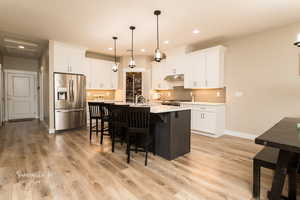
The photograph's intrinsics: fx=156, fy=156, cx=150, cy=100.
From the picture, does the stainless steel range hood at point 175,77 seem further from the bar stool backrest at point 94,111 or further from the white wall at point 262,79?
the bar stool backrest at point 94,111

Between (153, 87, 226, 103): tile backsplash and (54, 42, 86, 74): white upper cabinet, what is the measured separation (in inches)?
125

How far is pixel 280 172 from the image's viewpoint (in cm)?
143

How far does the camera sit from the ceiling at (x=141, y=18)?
8.73ft

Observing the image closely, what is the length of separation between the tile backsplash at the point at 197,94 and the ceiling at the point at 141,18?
5.12 ft

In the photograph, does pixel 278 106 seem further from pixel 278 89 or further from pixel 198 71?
pixel 198 71

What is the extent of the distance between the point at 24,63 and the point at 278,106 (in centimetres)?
910

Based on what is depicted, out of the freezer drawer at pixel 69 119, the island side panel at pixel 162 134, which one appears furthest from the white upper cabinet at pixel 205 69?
the freezer drawer at pixel 69 119

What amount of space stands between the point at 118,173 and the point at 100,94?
4.47 meters

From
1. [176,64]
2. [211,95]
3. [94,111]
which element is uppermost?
[176,64]

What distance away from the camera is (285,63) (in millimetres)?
3537

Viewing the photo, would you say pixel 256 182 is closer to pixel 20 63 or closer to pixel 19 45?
pixel 19 45

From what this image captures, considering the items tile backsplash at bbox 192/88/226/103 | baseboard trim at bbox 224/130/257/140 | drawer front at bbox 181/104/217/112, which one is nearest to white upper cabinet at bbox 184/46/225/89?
tile backsplash at bbox 192/88/226/103

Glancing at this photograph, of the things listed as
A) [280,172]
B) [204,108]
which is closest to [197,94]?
[204,108]

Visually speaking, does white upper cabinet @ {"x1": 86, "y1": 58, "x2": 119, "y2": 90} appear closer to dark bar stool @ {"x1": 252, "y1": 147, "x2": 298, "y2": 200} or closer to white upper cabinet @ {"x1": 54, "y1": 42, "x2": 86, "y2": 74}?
white upper cabinet @ {"x1": 54, "y1": 42, "x2": 86, "y2": 74}
